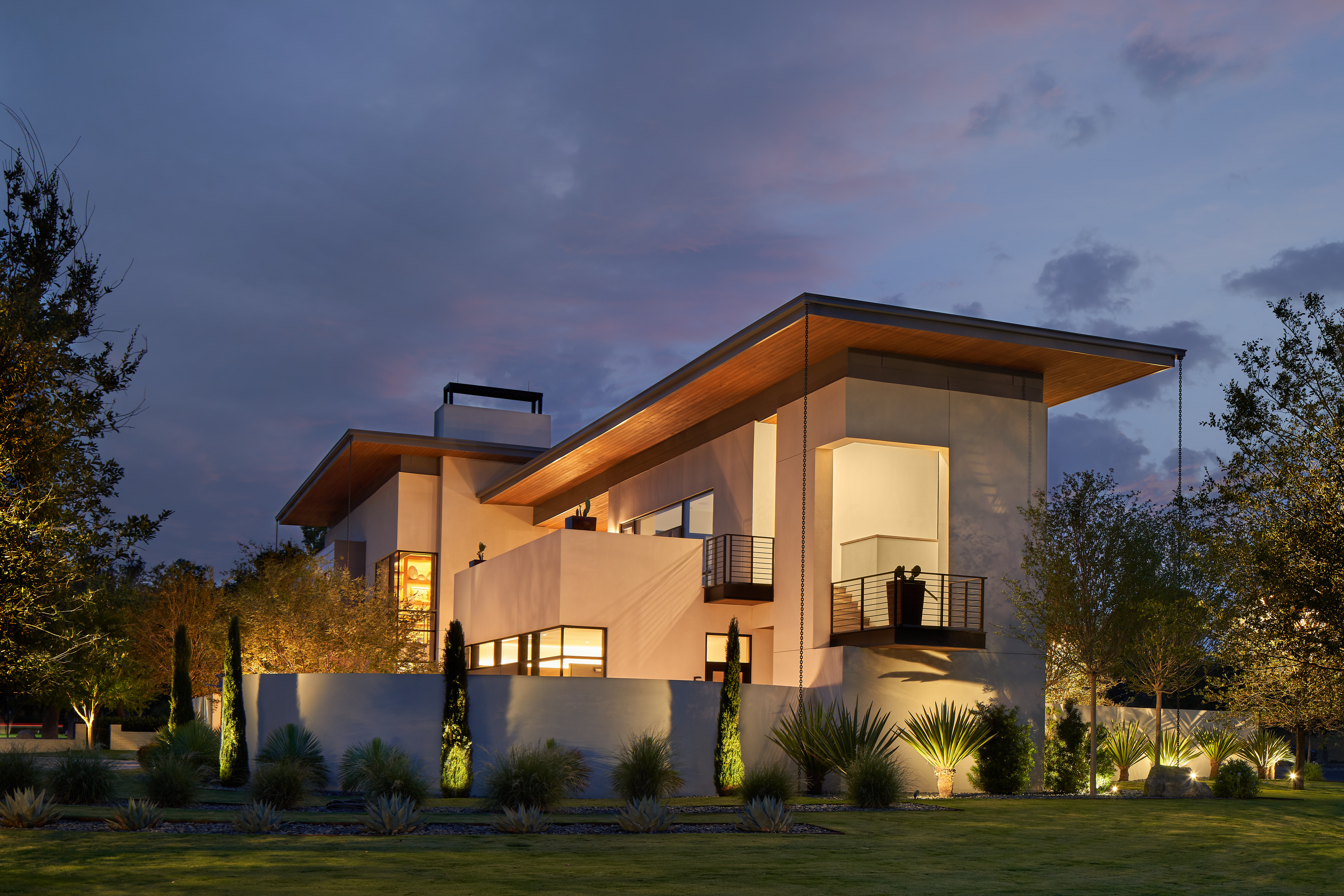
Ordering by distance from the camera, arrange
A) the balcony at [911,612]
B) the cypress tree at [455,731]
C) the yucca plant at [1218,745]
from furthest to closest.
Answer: the yucca plant at [1218,745] → the balcony at [911,612] → the cypress tree at [455,731]

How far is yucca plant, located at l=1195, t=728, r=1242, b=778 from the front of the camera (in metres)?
23.9

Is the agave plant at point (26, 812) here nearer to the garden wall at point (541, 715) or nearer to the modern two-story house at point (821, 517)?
the garden wall at point (541, 715)

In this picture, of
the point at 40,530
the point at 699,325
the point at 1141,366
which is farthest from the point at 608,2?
the point at 699,325

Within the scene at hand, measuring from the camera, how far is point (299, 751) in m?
20.2

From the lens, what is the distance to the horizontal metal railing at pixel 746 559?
23.8 m

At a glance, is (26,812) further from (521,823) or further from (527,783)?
(527,783)

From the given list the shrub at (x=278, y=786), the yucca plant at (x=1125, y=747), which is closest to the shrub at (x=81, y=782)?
the shrub at (x=278, y=786)

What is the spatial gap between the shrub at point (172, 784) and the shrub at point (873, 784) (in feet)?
31.4

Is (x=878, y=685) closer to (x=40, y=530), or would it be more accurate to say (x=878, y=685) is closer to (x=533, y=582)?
(x=533, y=582)

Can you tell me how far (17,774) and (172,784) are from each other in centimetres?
193

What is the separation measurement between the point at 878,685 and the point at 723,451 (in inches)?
264

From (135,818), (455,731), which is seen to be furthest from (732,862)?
(455,731)

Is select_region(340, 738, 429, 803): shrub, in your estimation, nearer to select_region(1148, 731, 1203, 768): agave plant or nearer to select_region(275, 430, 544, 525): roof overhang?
select_region(275, 430, 544, 525): roof overhang

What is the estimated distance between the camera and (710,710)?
805 inches
